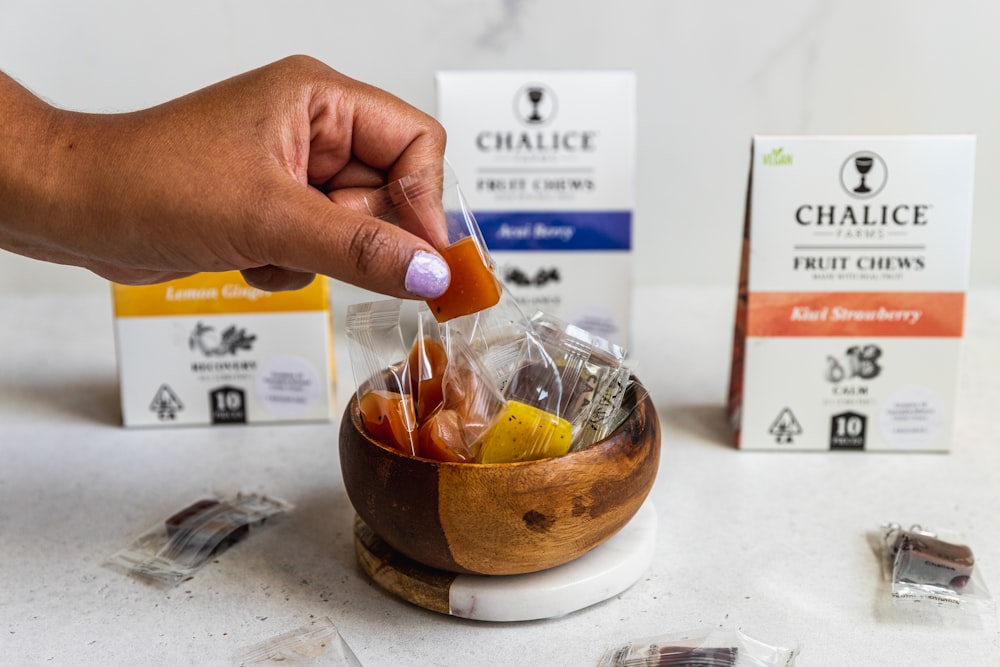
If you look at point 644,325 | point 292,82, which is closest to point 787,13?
point 644,325

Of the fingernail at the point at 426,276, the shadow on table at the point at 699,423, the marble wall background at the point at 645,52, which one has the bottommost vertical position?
the shadow on table at the point at 699,423

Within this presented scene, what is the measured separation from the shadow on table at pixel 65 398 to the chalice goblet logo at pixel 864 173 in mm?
835

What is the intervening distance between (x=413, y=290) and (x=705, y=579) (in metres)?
0.35

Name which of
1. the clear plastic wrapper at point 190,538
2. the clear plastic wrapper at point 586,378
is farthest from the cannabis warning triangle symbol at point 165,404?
the clear plastic wrapper at point 586,378

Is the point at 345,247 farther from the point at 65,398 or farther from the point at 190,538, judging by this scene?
the point at 65,398

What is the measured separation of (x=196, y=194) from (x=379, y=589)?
1.14 ft

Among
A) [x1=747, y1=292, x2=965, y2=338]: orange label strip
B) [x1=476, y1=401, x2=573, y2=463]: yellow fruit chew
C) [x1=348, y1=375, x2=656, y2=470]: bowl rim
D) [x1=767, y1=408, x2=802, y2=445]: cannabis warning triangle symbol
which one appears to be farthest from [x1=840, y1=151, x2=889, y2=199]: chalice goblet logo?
[x1=476, y1=401, x2=573, y2=463]: yellow fruit chew

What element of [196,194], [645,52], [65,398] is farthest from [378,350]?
[645,52]

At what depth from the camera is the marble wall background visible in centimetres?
146

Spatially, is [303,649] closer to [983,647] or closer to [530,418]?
[530,418]

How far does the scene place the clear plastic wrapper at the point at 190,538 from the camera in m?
0.85

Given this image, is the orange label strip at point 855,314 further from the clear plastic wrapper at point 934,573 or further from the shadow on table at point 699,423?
the clear plastic wrapper at point 934,573

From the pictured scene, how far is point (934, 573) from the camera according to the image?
81cm

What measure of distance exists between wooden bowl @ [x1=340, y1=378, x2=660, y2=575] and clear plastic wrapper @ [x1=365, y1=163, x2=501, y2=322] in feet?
0.42
